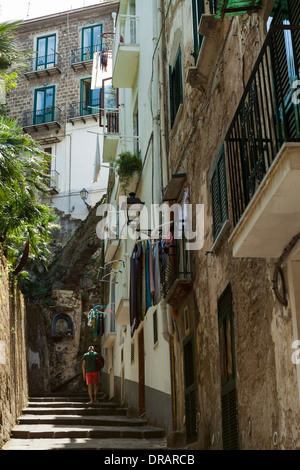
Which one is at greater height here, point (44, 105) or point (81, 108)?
point (44, 105)

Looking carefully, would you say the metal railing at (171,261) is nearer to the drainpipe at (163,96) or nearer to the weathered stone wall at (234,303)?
the weathered stone wall at (234,303)

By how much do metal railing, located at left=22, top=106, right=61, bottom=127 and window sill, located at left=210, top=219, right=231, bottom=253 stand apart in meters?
32.5

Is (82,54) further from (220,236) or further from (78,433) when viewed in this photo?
(220,236)

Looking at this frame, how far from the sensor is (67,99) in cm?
4016

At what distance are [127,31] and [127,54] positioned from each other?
79.9 inches

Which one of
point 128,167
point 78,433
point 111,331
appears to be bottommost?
point 78,433

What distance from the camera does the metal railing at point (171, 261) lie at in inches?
436

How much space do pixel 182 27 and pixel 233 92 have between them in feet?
14.7

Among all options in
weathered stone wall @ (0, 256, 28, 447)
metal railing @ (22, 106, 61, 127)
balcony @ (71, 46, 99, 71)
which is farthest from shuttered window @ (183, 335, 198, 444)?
balcony @ (71, 46, 99, 71)

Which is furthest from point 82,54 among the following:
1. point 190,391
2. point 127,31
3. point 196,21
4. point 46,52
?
point 190,391

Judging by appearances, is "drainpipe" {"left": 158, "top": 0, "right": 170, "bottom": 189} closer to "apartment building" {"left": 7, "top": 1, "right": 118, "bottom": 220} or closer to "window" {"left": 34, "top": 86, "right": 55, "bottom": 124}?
"apartment building" {"left": 7, "top": 1, "right": 118, "bottom": 220}

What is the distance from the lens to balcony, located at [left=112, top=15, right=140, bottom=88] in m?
18.2

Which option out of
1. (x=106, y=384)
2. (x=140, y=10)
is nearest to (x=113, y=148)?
(x=140, y=10)

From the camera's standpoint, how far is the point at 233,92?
7957 mm
